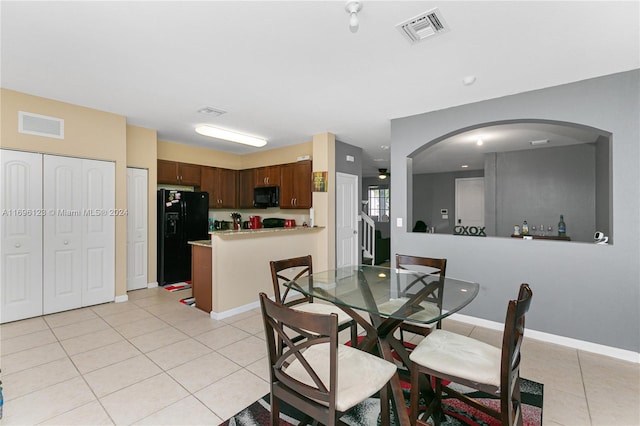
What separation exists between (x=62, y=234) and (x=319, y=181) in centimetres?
365

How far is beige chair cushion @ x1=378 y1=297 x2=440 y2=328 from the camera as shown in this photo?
1.67m

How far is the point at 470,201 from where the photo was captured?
27.8ft

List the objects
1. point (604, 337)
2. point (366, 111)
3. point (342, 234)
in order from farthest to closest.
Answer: point (342, 234)
point (366, 111)
point (604, 337)

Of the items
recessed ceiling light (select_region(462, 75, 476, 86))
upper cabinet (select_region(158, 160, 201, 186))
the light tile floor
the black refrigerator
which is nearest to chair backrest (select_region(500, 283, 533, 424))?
the light tile floor

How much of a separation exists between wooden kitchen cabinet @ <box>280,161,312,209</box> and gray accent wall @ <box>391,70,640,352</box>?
2448 mm

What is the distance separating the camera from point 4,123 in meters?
3.20

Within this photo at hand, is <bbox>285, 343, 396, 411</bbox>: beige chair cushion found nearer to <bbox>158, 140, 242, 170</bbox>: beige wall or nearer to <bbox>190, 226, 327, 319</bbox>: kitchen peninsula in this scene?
<bbox>190, 226, 327, 319</bbox>: kitchen peninsula

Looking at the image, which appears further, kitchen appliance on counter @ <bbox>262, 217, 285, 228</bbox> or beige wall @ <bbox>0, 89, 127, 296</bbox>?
kitchen appliance on counter @ <bbox>262, 217, 285, 228</bbox>

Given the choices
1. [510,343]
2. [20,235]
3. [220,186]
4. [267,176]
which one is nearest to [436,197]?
[267,176]

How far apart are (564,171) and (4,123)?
28.9 ft

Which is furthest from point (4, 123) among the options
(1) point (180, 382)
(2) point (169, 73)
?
(1) point (180, 382)

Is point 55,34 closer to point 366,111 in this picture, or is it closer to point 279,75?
point 279,75

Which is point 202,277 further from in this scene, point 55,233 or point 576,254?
point 576,254

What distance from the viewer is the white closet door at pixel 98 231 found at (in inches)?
150
